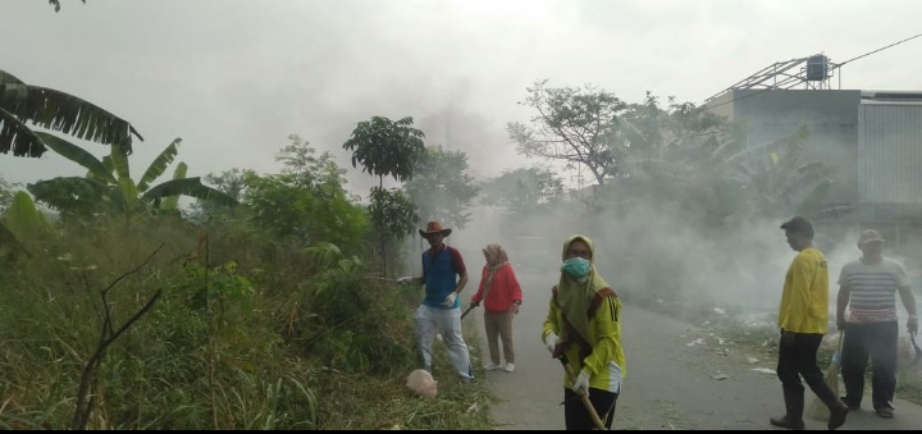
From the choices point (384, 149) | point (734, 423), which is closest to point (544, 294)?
point (384, 149)

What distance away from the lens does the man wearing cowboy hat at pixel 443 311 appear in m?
6.31

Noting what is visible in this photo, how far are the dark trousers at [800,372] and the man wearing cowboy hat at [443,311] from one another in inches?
106

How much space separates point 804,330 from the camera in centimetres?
479

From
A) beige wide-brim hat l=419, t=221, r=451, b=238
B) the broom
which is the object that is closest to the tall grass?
beige wide-brim hat l=419, t=221, r=451, b=238

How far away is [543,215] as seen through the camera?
34125mm

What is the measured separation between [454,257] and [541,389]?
1.47m

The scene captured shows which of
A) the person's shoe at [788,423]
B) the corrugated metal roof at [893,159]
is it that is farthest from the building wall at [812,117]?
the person's shoe at [788,423]

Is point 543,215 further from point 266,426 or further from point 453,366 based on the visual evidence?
point 266,426

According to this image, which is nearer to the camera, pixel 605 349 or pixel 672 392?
pixel 605 349

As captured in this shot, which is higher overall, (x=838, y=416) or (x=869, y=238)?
(x=869, y=238)

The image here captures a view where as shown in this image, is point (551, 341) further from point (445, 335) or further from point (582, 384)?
point (445, 335)

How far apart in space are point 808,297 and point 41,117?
22.0 feet

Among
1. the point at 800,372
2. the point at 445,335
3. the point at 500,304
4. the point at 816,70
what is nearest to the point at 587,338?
the point at 800,372

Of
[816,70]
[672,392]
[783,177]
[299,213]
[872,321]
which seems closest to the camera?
[872,321]
